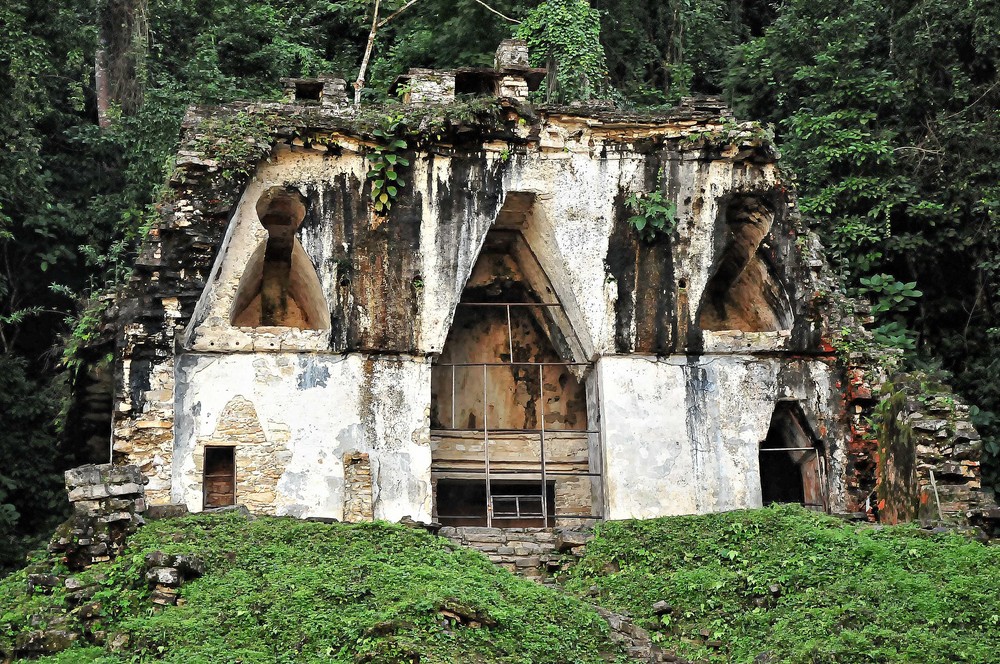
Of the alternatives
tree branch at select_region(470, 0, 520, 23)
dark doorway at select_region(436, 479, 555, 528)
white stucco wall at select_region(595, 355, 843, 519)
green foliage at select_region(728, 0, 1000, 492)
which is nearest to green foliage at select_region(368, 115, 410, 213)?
white stucco wall at select_region(595, 355, 843, 519)

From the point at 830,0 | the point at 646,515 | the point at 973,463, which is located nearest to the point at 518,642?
the point at 646,515

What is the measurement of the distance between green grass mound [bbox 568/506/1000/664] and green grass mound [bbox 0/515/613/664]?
1292 mm

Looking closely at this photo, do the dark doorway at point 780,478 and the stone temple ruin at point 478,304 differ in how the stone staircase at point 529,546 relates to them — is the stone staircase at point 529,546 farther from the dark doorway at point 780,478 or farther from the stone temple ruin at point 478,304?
the dark doorway at point 780,478

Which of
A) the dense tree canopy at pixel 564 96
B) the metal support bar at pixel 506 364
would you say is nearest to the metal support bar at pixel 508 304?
the metal support bar at pixel 506 364

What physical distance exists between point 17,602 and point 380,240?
7.27m

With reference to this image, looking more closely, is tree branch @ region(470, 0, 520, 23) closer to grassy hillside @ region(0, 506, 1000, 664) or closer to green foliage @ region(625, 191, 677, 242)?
green foliage @ region(625, 191, 677, 242)

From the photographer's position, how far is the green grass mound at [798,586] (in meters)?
16.0

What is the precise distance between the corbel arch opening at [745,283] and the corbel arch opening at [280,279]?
563cm

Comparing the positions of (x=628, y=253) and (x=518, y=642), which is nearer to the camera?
(x=518, y=642)

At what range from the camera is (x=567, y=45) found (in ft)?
85.5

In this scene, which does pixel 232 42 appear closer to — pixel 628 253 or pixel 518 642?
pixel 628 253

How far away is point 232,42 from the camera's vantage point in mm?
28750

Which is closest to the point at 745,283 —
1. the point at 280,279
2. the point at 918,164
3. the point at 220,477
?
the point at 918,164

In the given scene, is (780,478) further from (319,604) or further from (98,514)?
(98,514)
